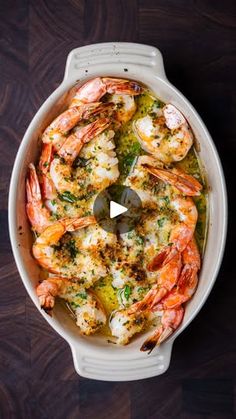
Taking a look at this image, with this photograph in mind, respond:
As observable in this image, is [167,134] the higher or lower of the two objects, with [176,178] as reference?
higher

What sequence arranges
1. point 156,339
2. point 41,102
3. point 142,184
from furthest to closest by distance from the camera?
point 41,102 < point 142,184 < point 156,339

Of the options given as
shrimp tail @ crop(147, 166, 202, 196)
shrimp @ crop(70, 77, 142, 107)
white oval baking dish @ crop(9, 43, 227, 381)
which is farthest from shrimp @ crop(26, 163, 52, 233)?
shrimp tail @ crop(147, 166, 202, 196)

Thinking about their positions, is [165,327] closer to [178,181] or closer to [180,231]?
[180,231]

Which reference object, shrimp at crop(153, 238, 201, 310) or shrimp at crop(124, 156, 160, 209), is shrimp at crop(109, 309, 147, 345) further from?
shrimp at crop(124, 156, 160, 209)

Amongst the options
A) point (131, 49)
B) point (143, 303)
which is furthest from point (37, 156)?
point (143, 303)

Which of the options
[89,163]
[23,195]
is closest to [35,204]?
[23,195]

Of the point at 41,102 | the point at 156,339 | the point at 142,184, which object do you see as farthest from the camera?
the point at 41,102

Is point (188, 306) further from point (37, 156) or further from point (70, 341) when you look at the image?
point (37, 156)
